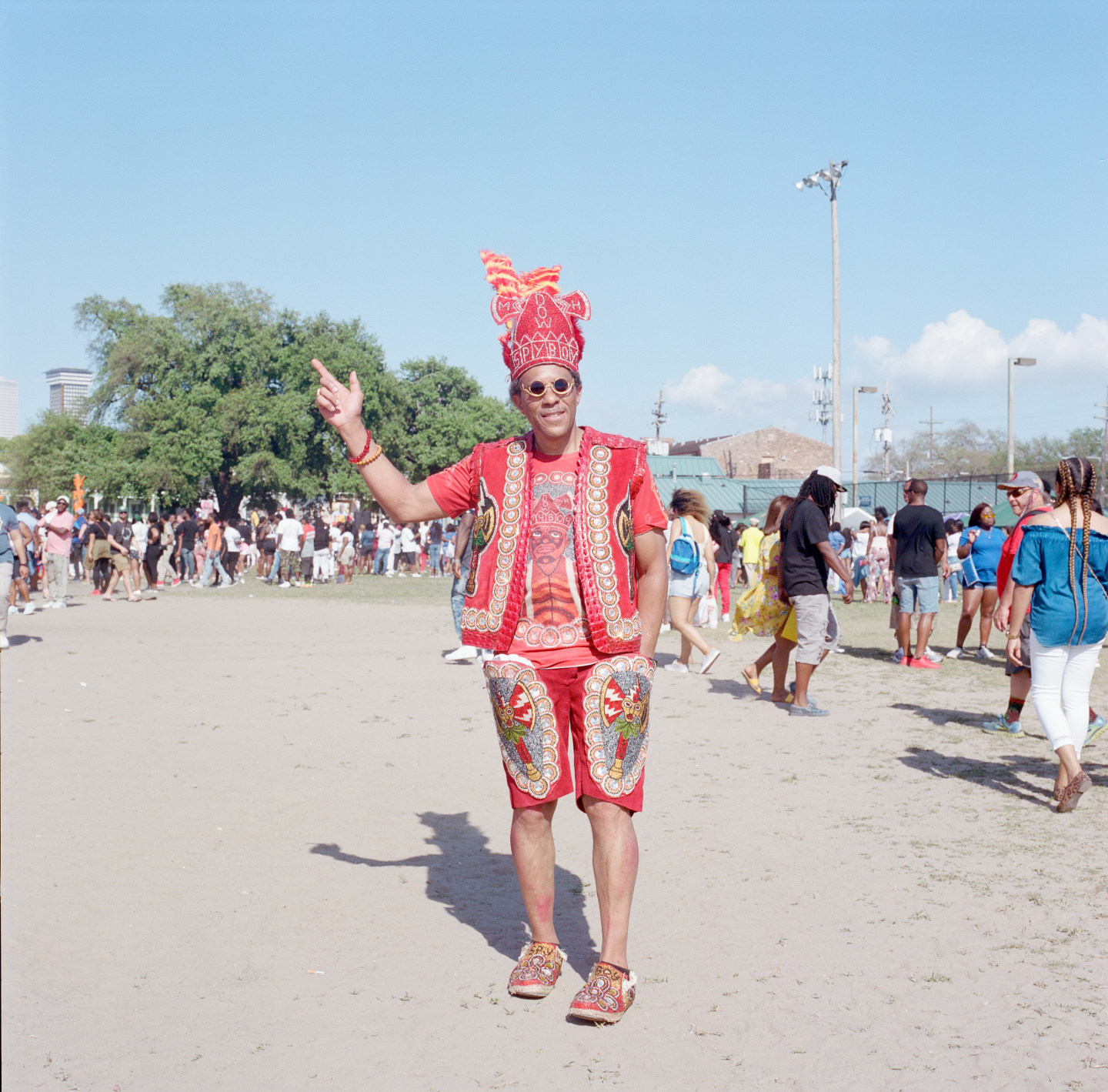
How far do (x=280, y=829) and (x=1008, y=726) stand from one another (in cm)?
543

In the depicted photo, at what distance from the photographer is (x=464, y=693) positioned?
410 inches

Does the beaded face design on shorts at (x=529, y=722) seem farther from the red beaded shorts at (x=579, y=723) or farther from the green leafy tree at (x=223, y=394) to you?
the green leafy tree at (x=223, y=394)

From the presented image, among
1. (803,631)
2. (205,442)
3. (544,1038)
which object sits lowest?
(544,1038)

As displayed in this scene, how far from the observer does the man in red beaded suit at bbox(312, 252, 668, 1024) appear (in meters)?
3.77

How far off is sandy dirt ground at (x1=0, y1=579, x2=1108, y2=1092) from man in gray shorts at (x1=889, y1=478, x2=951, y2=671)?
8.83 feet

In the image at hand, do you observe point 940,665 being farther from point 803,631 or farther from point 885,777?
point 885,777

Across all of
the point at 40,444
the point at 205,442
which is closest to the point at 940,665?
the point at 205,442

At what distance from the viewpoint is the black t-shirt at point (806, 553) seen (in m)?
9.16

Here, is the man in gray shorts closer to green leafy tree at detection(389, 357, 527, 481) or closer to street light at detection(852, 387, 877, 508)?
street light at detection(852, 387, 877, 508)

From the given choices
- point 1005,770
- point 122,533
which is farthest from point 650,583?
point 122,533

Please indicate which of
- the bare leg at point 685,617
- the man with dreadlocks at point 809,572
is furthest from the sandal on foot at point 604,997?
the bare leg at point 685,617

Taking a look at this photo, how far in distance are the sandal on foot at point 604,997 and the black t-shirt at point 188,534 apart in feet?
82.6

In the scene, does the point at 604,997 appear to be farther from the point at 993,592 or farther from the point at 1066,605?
the point at 993,592

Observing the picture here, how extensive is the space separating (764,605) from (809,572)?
68 cm
